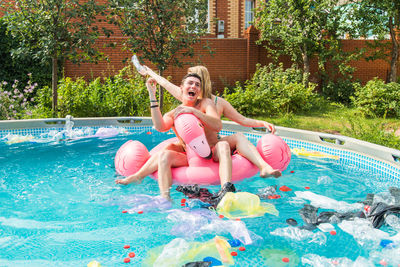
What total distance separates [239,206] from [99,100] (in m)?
6.18

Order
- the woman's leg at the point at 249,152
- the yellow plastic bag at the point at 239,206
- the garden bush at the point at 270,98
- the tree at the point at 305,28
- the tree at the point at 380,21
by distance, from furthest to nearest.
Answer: the tree at the point at 305,28 < the tree at the point at 380,21 < the garden bush at the point at 270,98 < the woman's leg at the point at 249,152 < the yellow plastic bag at the point at 239,206

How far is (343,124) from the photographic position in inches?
274

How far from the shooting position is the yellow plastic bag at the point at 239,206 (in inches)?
129

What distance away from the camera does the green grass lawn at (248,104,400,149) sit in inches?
246

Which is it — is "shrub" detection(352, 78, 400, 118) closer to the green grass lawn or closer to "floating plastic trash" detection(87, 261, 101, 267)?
the green grass lawn

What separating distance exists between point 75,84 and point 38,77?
310 cm

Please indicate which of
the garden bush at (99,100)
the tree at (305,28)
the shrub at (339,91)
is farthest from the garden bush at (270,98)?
the shrub at (339,91)

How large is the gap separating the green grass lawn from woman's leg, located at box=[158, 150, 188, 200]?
376 centimetres

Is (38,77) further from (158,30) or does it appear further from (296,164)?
(296,164)

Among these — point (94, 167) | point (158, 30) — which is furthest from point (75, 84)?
point (94, 167)

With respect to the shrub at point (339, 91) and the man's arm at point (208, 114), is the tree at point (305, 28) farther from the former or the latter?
the man's arm at point (208, 114)

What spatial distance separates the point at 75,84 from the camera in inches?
348

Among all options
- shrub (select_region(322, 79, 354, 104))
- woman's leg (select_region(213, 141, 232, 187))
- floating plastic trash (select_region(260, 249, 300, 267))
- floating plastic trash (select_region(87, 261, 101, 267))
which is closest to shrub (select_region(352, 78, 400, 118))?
shrub (select_region(322, 79, 354, 104))

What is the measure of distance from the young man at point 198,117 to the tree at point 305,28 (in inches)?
342
